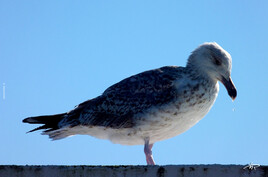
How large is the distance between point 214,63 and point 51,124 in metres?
4.08

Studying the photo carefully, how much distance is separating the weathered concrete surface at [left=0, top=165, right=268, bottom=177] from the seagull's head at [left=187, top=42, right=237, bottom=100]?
13.2ft

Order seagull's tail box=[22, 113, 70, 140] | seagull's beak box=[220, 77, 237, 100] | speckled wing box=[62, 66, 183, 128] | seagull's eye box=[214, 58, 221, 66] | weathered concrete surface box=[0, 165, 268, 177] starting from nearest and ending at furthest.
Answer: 1. weathered concrete surface box=[0, 165, 268, 177]
2. seagull's beak box=[220, 77, 237, 100]
3. speckled wing box=[62, 66, 183, 128]
4. seagull's eye box=[214, 58, 221, 66]
5. seagull's tail box=[22, 113, 70, 140]

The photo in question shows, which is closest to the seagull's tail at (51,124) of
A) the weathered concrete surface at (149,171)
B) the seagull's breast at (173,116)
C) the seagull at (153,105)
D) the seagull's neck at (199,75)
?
the seagull at (153,105)

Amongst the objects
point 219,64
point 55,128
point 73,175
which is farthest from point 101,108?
point 73,175

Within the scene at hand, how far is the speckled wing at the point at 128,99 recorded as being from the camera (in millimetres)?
9796

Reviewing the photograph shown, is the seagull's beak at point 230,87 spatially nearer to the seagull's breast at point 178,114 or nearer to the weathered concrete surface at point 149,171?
the seagull's breast at point 178,114

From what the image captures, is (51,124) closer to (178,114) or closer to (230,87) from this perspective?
(178,114)

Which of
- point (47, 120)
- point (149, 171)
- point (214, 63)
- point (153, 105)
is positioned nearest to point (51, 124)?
point (47, 120)

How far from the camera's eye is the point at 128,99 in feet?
33.7

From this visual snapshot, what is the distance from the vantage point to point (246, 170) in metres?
5.86

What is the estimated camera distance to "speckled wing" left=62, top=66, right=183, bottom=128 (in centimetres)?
980

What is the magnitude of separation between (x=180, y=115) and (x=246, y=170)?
3.45 meters

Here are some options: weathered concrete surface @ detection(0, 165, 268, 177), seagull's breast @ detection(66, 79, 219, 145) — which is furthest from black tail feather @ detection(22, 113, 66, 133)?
weathered concrete surface @ detection(0, 165, 268, 177)

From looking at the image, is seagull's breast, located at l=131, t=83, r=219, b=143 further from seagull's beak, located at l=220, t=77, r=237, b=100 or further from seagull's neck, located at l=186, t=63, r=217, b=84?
seagull's beak, located at l=220, t=77, r=237, b=100
